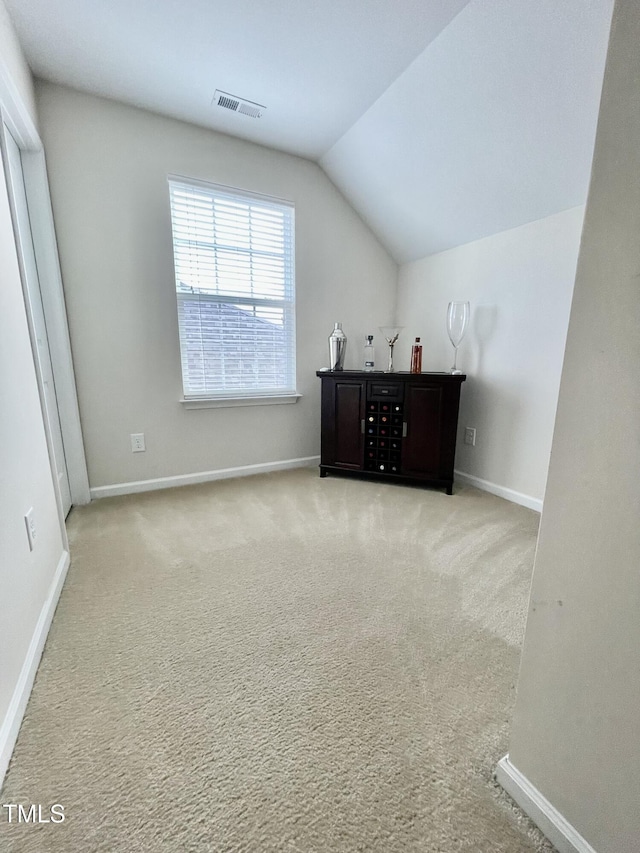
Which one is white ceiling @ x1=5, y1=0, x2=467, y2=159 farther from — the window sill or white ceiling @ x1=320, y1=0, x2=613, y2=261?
the window sill

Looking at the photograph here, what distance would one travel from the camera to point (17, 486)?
1.15 metres

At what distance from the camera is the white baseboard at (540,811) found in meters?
0.68

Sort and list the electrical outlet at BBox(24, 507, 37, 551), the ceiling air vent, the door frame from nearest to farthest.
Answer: the electrical outlet at BBox(24, 507, 37, 551), the door frame, the ceiling air vent

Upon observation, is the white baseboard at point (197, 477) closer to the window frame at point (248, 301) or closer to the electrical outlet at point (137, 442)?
the electrical outlet at point (137, 442)

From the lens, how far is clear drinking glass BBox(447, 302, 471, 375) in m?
2.55

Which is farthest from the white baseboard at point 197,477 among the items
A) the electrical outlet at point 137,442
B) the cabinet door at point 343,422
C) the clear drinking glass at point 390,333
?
the clear drinking glass at point 390,333

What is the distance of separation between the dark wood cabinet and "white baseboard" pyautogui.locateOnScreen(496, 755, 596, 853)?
5.99ft

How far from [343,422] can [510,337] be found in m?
1.31

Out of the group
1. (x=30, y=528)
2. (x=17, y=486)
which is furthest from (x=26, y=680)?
(x=17, y=486)

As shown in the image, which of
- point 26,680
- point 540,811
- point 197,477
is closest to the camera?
point 540,811

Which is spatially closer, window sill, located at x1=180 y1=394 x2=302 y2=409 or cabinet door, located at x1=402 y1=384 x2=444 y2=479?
cabinet door, located at x1=402 y1=384 x2=444 y2=479

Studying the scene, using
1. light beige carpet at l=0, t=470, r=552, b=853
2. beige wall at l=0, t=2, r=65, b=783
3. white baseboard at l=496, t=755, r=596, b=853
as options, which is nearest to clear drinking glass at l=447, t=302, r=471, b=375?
light beige carpet at l=0, t=470, r=552, b=853

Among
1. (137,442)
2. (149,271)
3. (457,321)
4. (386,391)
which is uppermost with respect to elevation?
(149,271)

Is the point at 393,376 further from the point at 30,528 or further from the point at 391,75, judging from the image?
the point at 30,528
